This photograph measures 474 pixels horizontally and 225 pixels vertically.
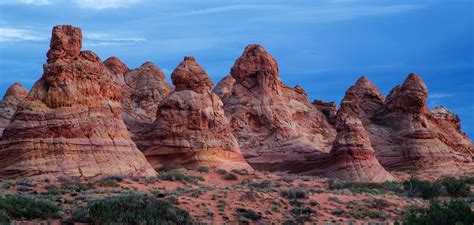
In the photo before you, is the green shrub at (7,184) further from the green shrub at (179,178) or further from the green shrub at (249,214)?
the green shrub at (249,214)

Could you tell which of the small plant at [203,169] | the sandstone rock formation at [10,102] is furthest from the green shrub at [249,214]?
the sandstone rock formation at [10,102]

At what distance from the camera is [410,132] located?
198ft

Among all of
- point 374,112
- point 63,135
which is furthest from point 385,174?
point 63,135

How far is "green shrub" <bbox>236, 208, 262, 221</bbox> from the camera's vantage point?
25.1m

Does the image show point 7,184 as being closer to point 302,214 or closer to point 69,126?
point 69,126

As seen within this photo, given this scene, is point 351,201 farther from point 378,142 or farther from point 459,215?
point 378,142

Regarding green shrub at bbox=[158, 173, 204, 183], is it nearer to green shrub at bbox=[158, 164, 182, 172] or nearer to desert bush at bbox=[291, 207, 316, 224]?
green shrub at bbox=[158, 164, 182, 172]

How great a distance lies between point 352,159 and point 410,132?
13.6 metres

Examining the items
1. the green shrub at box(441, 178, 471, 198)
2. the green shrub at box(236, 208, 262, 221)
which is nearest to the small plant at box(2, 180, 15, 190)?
the green shrub at box(236, 208, 262, 221)

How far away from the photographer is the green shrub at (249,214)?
82.4 ft

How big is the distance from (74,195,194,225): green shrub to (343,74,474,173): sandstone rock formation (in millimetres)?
37872

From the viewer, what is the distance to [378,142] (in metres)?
62.0

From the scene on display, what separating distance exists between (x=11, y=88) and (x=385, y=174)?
3238cm

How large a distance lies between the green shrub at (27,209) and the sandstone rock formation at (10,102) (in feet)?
108
